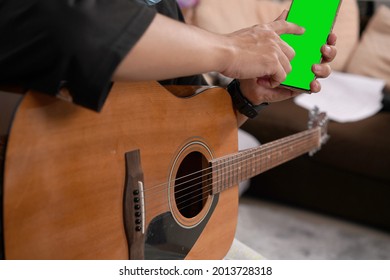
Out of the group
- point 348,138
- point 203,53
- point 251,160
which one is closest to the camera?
point 203,53

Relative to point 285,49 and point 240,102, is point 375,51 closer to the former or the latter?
point 240,102

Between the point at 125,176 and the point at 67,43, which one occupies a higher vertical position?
the point at 67,43

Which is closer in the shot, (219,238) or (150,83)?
(150,83)

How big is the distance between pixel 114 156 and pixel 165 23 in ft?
0.65

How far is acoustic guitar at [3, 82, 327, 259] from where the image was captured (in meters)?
0.59

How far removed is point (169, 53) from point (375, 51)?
2.05m

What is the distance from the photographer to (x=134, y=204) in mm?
721

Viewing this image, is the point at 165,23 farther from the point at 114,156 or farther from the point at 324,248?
the point at 324,248

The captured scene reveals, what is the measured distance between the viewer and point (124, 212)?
0.71m

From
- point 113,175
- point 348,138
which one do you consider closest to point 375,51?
point 348,138

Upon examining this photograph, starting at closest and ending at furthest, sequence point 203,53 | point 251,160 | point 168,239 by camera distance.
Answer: point 203,53 < point 168,239 < point 251,160

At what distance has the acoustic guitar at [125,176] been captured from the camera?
591 mm

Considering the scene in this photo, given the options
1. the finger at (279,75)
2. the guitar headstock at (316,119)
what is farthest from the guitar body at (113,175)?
the guitar headstock at (316,119)

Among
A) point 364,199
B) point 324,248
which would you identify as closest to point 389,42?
point 364,199
